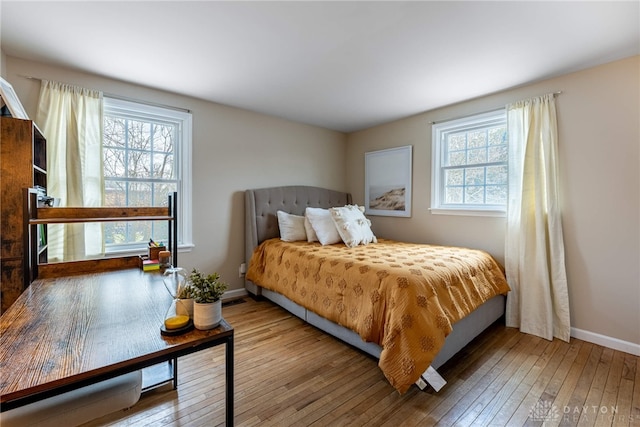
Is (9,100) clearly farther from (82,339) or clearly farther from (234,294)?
(234,294)

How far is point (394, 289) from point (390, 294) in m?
0.05

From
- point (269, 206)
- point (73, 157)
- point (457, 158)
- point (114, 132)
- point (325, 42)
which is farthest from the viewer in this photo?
point (269, 206)

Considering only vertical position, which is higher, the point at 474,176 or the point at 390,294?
the point at 474,176

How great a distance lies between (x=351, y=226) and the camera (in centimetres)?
304

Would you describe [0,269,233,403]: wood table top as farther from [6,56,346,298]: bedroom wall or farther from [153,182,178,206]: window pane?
[6,56,346,298]: bedroom wall

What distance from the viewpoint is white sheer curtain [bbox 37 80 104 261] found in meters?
2.25

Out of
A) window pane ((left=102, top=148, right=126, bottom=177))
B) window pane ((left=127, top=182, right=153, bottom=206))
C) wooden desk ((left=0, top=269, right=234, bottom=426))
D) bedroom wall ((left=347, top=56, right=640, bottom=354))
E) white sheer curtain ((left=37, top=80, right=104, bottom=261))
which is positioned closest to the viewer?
wooden desk ((left=0, top=269, right=234, bottom=426))

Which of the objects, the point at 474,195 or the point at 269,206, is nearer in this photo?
the point at 474,195

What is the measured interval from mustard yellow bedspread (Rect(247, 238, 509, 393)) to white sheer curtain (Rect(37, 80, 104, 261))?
168 centimetres

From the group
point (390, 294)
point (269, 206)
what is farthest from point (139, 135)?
point (390, 294)

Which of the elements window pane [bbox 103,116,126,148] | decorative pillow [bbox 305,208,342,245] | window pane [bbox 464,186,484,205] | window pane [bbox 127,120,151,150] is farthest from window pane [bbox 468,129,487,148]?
window pane [bbox 103,116,126,148]

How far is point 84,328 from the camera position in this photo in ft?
3.07

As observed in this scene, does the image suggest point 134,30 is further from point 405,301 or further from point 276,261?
point 405,301

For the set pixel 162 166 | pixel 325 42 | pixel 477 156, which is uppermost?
pixel 325 42
